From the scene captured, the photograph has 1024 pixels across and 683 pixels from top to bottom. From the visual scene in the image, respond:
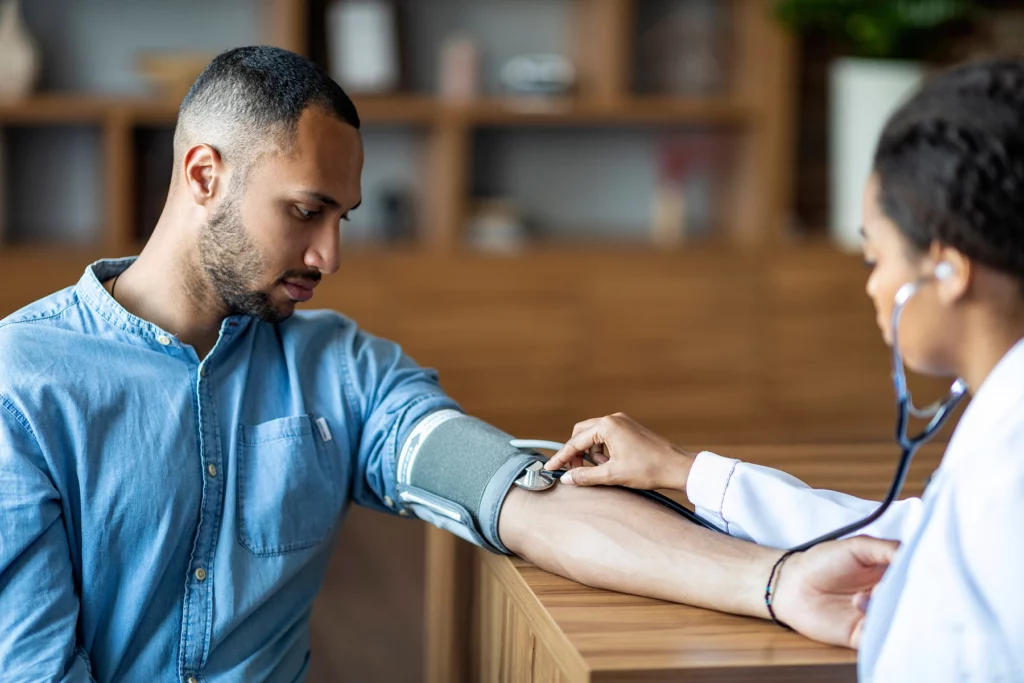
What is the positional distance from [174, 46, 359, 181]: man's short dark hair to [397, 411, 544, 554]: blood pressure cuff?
0.38m

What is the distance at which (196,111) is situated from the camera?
1412 millimetres

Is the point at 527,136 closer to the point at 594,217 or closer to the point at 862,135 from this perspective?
the point at 594,217

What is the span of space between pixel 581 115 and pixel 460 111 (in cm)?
42

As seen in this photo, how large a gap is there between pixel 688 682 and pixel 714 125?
338 centimetres

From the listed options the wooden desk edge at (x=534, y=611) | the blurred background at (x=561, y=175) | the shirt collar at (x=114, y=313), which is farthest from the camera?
the blurred background at (x=561, y=175)

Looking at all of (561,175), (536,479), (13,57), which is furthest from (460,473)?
(561,175)

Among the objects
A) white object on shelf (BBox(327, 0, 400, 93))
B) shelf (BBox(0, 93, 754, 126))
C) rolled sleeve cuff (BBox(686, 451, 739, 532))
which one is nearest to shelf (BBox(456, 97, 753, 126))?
shelf (BBox(0, 93, 754, 126))

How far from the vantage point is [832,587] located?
975mm

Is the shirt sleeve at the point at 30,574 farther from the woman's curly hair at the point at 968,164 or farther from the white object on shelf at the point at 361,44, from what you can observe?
the white object on shelf at the point at 361,44

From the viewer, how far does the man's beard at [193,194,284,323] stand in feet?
4.42

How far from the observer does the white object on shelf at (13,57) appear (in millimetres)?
3414

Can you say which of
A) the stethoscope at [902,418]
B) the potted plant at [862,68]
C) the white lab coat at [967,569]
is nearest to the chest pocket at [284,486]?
the stethoscope at [902,418]

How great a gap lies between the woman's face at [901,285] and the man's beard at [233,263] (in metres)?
0.73

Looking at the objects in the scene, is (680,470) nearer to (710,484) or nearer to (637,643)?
(710,484)
